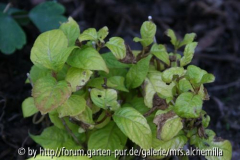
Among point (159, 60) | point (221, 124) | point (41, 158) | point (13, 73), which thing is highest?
point (159, 60)

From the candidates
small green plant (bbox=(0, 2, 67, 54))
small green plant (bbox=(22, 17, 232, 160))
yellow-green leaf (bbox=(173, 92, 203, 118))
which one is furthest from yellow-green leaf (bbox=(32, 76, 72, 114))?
small green plant (bbox=(0, 2, 67, 54))

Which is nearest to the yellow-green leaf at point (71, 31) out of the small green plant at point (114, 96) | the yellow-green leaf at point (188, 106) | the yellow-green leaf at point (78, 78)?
the small green plant at point (114, 96)

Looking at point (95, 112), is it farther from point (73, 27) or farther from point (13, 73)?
point (13, 73)

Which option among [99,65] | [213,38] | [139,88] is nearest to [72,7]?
[213,38]

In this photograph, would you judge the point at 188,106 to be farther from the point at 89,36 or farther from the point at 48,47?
the point at 48,47

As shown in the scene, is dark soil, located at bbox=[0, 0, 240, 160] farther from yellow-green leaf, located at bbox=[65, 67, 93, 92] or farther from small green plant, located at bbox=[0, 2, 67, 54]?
yellow-green leaf, located at bbox=[65, 67, 93, 92]
